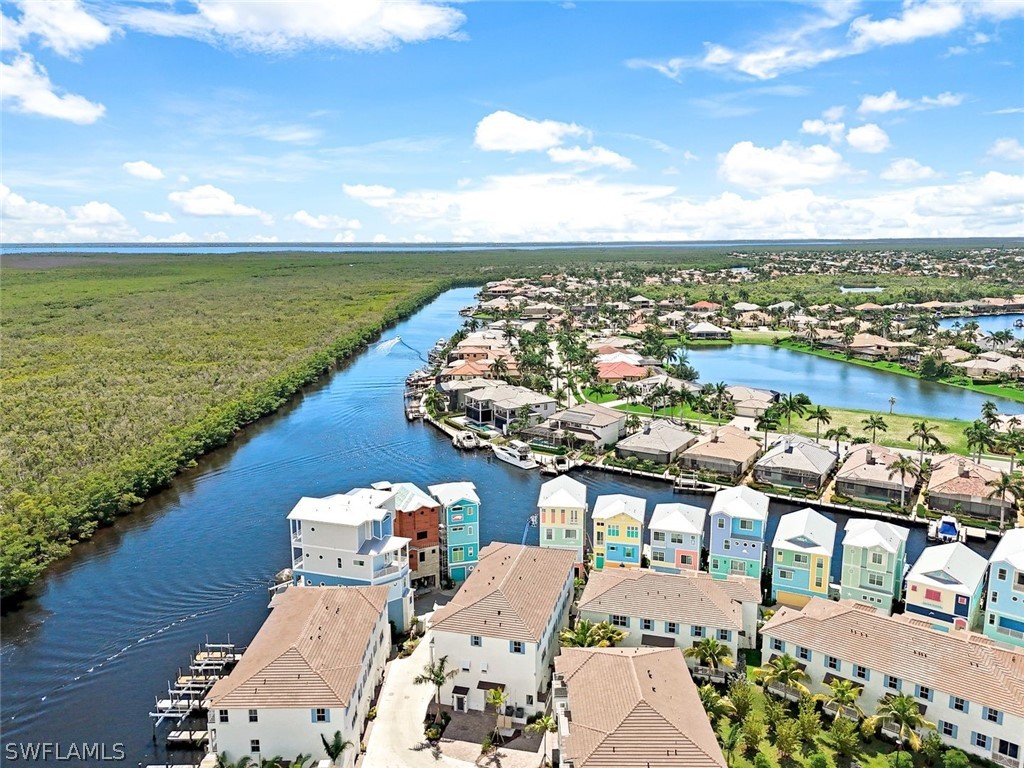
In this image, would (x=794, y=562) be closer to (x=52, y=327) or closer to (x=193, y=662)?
(x=193, y=662)

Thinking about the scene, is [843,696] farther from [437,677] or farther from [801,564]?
[437,677]

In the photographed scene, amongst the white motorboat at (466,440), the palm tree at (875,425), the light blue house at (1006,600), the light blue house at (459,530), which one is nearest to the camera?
the light blue house at (1006,600)

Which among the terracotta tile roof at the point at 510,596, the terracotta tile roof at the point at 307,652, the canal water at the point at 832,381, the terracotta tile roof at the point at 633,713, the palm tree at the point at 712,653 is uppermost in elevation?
the terracotta tile roof at the point at 510,596

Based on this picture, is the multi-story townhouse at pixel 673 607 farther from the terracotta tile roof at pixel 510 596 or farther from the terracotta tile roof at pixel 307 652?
the terracotta tile roof at pixel 307 652

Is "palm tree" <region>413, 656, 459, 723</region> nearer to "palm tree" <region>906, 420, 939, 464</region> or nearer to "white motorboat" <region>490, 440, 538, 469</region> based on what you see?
"white motorboat" <region>490, 440, 538, 469</region>
